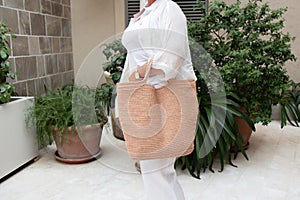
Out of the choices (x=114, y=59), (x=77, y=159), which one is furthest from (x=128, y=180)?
(x=114, y=59)

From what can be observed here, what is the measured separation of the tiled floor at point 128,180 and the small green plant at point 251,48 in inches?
15.3

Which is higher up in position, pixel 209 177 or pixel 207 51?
pixel 207 51

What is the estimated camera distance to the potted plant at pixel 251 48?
239 centimetres

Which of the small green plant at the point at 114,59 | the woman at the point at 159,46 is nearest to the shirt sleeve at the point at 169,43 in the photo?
the woman at the point at 159,46

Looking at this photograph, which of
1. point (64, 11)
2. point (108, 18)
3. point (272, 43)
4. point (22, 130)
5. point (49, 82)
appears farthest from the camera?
point (108, 18)

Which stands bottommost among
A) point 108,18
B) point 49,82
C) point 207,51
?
point 49,82

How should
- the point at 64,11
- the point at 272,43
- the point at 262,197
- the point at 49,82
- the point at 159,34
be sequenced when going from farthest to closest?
the point at 64,11 < the point at 49,82 < the point at 272,43 < the point at 262,197 < the point at 159,34

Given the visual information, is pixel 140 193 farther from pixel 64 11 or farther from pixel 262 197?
pixel 64 11

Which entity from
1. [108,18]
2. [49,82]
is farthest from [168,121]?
[108,18]

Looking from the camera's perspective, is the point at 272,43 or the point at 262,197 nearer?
the point at 262,197

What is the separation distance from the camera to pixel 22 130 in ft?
7.40

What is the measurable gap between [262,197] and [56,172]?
4.75 feet

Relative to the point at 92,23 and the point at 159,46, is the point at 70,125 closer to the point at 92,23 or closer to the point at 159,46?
the point at 159,46

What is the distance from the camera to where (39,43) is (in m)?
2.82
